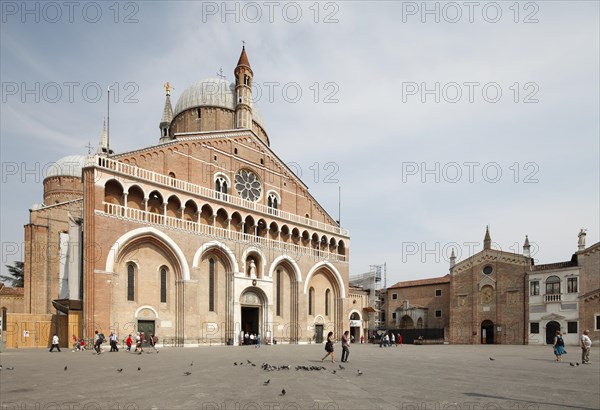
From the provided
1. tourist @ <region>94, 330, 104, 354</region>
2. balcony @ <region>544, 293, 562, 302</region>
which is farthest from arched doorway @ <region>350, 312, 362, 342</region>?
tourist @ <region>94, 330, 104, 354</region>

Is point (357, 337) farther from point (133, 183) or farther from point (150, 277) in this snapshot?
point (133, 183)

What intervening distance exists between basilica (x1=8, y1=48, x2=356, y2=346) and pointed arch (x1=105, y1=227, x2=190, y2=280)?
8cm

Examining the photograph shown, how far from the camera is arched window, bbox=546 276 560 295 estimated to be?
142 ft

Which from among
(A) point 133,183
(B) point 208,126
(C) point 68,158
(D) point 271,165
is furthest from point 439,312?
(C) point 68,158

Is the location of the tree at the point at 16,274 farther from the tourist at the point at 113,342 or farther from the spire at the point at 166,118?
the tourist at the point at 113,342

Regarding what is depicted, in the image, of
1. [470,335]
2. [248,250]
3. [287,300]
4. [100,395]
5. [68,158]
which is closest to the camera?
[100,395]

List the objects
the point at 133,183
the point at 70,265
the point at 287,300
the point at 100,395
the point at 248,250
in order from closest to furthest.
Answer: the point at 100,395, the point at 70,265, the point at 133,183, the point at 248,250, the point at 287,300

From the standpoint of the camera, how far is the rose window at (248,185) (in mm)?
40250

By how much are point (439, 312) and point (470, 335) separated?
7.41 meters

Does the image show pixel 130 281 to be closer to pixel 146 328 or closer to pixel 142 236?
pixel 142 236

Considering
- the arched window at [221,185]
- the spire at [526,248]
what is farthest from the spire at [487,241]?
the arched window at [221,185]

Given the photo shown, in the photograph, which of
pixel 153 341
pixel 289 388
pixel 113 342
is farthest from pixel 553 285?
pixel 289 388

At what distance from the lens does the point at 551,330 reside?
42.9 m

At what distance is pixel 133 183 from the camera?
30.7m
